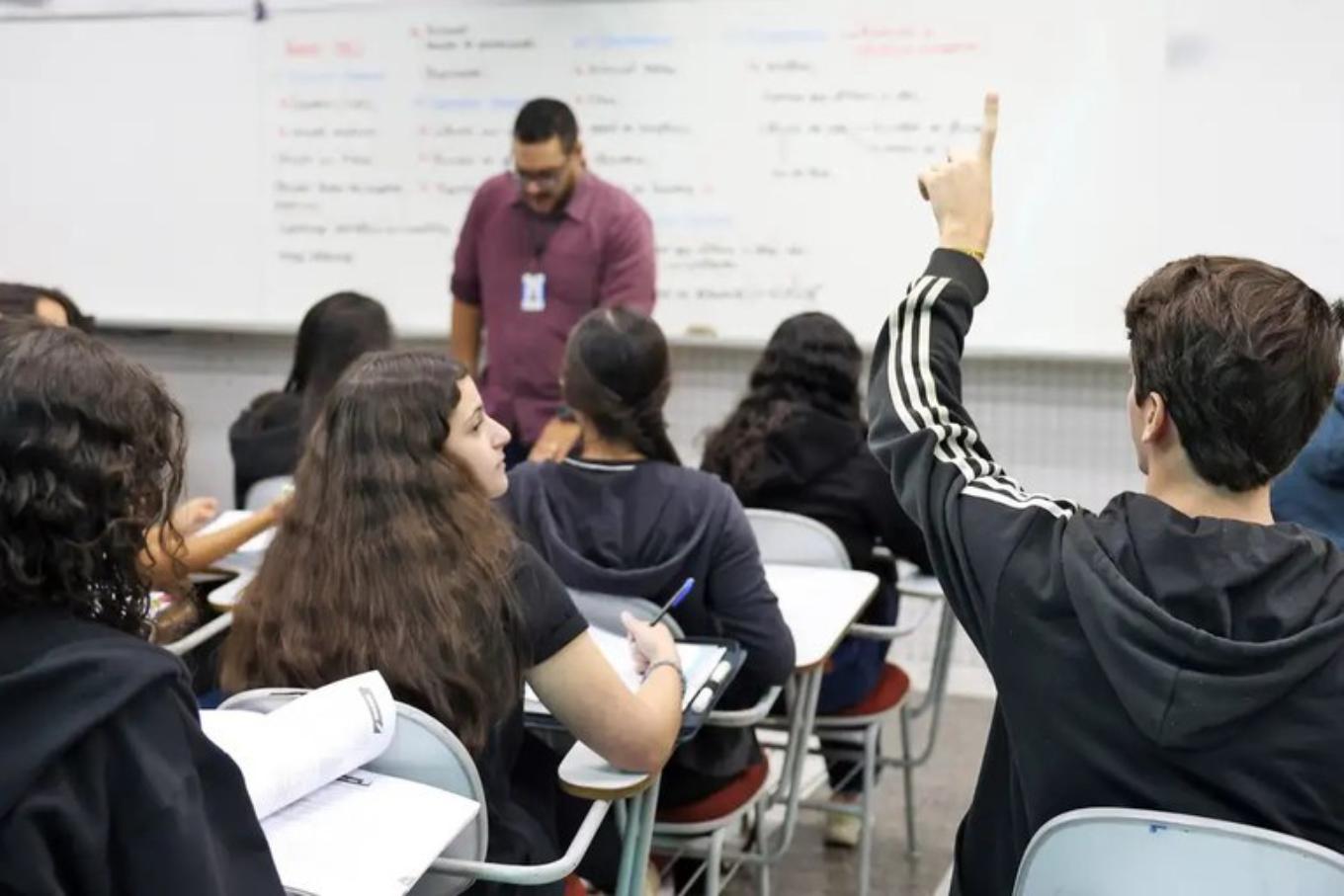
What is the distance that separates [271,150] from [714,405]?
62.1 inches

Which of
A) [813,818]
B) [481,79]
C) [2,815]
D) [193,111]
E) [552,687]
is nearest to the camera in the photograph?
[2,815]

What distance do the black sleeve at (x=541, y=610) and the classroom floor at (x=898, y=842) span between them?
4.66 ft

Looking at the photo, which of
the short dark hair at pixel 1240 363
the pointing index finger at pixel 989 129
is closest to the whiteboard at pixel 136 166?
the pointing index finger at pixel 989 129

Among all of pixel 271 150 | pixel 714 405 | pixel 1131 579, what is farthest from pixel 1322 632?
pixel 271 150

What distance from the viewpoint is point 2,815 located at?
98 cm

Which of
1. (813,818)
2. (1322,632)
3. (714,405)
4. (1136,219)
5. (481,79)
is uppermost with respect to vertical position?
(481,79)

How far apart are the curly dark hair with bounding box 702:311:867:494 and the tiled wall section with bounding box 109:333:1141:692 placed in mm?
1179

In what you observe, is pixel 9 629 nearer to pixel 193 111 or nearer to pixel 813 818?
pixel 813 818

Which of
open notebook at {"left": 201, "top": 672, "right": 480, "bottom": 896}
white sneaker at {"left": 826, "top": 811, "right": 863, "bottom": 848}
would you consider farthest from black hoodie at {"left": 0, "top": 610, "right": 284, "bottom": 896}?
white sneaker at {"left": 826, "top": 811, "right": 863, "bottom": 848}

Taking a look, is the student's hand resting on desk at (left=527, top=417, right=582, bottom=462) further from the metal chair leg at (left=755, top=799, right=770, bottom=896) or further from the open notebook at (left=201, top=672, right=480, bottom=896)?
the open notebook at (left=201, top=672, right=480, bottom=896)

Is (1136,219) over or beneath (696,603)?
over

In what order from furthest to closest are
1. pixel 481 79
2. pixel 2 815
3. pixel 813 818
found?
1. pixel 481 79
2. pixel 813 818
3. pixel 2 815

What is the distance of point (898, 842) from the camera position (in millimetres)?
3229

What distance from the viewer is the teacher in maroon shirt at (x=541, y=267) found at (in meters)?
3.79
